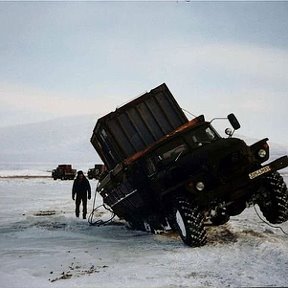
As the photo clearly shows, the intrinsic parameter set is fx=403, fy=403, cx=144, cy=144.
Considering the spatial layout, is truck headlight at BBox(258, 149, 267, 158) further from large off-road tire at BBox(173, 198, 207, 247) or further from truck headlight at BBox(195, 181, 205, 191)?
large off-road tire at BBox(173, 198, 207, 247)

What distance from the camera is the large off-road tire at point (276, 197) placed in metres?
7.67

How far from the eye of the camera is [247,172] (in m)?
7.14

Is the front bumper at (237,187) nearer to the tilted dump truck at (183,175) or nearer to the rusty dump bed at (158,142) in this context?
the tilted dump truck at (183,175)

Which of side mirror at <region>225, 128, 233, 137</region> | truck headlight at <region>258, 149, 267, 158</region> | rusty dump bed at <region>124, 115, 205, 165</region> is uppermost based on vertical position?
rusty dump bed at <region>124, 115, 205, 165</region>

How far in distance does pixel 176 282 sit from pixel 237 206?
11.0 ft

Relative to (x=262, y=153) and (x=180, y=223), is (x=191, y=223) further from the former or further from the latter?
(x=262, y=153)

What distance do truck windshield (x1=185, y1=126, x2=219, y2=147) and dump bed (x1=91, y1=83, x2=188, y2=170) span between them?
1540 millimetres

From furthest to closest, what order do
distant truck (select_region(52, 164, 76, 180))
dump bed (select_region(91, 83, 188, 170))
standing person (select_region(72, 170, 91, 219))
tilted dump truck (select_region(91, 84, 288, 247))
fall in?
1. distant truck (select_region(52, 164, 76, 180))
2. standing person (select_region(72, 170, 91, 219))
3. dump bed (select_region(91, 83, 188, 170))
4. tilted dump truck (select_region(91, 84, 288, 247))

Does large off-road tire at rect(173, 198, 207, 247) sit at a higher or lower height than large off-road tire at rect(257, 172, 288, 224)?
higher

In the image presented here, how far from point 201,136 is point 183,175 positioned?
1.42 m

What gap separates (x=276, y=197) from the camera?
7664mm

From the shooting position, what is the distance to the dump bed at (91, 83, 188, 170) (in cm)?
940

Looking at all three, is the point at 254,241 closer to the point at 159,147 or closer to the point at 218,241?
the point at 218,241

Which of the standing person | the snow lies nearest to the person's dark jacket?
the standing person
